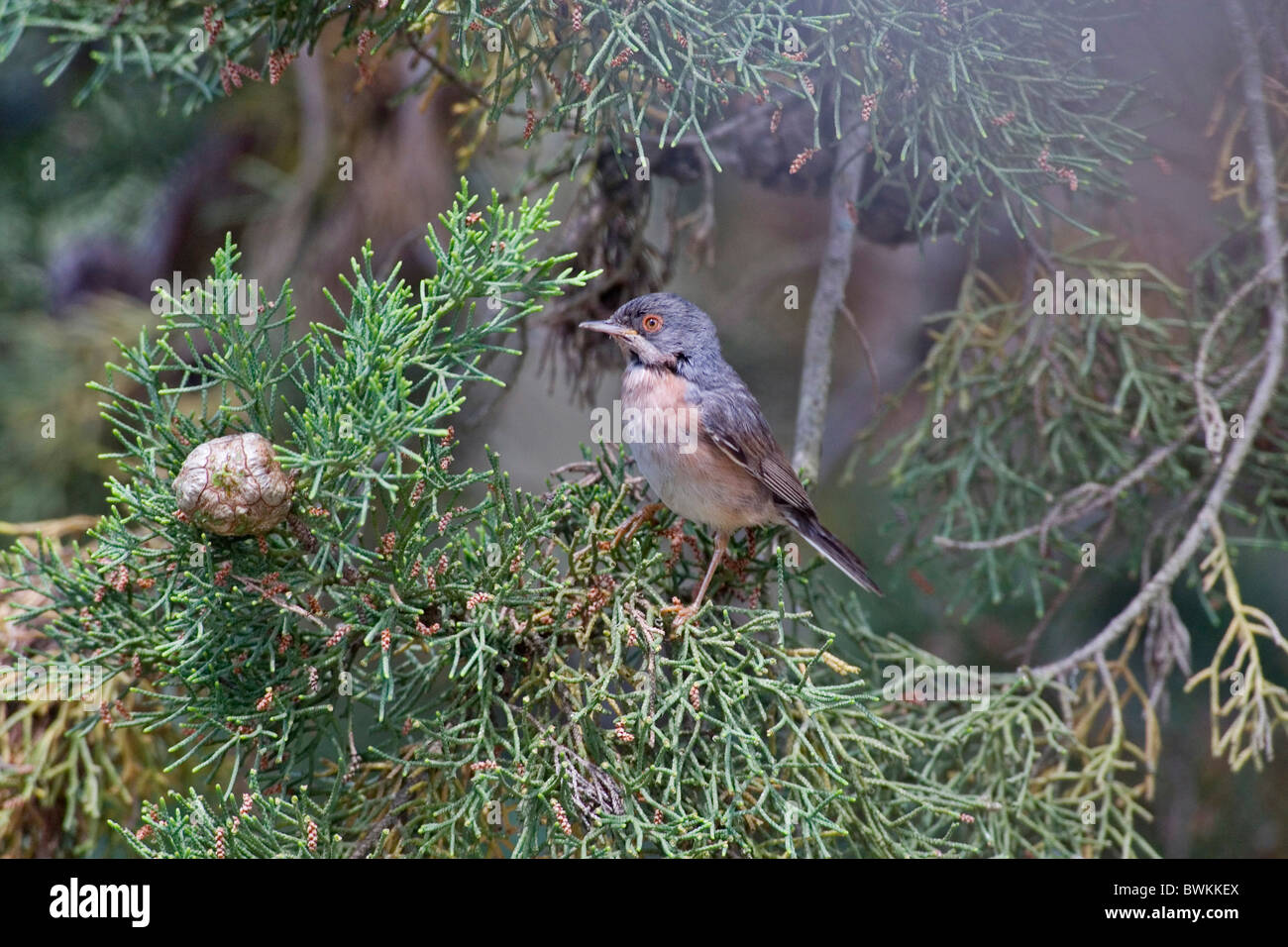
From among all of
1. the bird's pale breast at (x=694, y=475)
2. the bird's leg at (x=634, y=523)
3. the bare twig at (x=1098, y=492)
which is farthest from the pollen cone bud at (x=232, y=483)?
the bare twig at (x=1098, y=492)

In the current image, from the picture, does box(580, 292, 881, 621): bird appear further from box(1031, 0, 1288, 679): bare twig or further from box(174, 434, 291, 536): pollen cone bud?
box(174, 434, 291, 536): pollen cone bud

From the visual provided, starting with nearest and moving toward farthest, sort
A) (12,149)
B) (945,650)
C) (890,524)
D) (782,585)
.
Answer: (782,585) → (890,524) → (945,650) → (12,149)

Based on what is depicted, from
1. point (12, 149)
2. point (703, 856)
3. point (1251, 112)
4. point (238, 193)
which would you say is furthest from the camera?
point (238, 193)

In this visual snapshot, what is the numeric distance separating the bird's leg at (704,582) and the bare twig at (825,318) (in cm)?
52

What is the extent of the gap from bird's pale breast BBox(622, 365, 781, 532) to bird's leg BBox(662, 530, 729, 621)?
0.07m

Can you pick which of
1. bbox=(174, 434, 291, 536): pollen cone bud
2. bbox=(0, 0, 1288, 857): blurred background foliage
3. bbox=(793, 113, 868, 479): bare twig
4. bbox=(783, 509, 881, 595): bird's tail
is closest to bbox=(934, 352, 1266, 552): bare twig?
bbox=(0, 0, 1288, 857): blurred background foliage

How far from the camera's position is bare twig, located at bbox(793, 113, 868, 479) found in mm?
3492

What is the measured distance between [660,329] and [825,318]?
0.60 meters

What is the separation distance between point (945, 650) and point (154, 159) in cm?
Answer: 456

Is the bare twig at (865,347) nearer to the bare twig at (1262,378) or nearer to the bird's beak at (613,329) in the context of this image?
the bird's beak at (613,329)

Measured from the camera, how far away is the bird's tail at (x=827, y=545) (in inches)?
127

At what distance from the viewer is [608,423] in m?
3.41

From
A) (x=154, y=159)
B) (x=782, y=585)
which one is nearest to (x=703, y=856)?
(x=782, y=585)

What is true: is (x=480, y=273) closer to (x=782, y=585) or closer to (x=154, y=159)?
(x=782, y=585)
